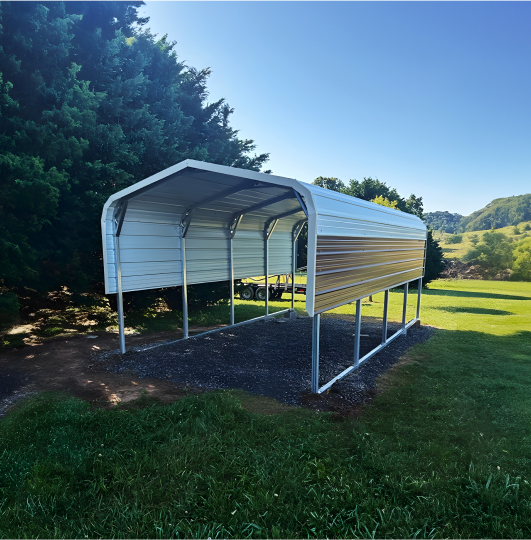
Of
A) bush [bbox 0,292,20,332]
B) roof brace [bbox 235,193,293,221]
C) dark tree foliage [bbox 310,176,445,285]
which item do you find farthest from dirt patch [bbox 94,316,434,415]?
dark tree foliage [bbox 310,176,445,285]

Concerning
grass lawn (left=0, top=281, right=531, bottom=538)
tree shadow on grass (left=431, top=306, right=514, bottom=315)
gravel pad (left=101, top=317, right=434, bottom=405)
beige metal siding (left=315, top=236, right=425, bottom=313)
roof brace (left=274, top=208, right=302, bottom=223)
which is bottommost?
tree shadow on grass (left=431, top=306, right=514, bottom=315)

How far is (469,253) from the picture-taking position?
48875 mm

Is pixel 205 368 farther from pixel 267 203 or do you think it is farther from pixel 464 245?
pixel 464 245

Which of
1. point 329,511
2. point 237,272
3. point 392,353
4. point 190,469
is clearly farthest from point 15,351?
point 392,353

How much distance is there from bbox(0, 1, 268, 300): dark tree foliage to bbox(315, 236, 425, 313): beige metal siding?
6.92 meters

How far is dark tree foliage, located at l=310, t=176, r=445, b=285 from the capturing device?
24203 mm

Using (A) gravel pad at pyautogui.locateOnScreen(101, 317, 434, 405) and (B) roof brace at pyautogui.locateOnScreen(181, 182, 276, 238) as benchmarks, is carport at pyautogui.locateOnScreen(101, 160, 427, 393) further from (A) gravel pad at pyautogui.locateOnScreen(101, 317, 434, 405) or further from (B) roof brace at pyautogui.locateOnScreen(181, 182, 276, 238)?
(A) gravel pad at pyautogui.locateOnScreen(101, 317, 434, 405)

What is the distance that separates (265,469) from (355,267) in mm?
3775

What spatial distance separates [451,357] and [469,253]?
47.2 m

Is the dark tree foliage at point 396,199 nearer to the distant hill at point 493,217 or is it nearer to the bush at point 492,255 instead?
the bush at point 492,255

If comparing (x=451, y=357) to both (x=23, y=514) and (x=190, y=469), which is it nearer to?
(x=190, y=469)

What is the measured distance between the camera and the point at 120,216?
24.6ft

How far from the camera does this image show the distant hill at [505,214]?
94875 millimetres

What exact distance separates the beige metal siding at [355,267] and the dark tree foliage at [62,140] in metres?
6.92
